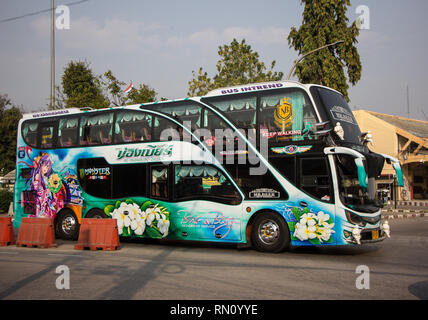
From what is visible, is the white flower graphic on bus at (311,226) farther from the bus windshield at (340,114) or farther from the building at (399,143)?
the building at (399,143)

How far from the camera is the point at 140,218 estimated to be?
47.6 feet

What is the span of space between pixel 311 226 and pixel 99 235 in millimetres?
5696

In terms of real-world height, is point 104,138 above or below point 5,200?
above

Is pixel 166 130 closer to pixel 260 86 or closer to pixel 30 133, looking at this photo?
pixel 260 86

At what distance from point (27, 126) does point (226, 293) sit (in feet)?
42.0

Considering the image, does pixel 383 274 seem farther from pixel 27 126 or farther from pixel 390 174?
pixel 390 174

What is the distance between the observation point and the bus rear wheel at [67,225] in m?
16.0

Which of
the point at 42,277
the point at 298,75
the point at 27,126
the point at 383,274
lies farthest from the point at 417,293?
the point at 298,75

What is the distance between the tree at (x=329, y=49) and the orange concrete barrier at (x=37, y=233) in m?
17.5

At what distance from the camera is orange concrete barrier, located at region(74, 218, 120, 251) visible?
42.5 feet

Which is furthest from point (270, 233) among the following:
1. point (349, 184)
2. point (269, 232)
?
point (349, 184)

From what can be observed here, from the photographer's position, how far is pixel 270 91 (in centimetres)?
1244

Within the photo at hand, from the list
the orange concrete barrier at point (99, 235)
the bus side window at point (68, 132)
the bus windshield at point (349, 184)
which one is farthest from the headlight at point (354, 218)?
the bus side window at point (68, 132)
